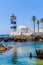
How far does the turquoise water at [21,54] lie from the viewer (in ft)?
24.3

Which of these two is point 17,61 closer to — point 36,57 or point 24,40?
point 36,57

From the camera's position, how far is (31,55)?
7.87 m

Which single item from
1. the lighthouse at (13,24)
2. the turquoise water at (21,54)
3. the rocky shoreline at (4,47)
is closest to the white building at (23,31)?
the lighthouse at (13,24)

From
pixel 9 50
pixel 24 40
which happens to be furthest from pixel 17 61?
pixel 24 40

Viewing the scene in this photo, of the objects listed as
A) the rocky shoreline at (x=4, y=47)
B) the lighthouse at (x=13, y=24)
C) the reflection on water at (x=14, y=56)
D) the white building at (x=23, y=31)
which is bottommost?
the reflection on water at (x=14, y=56)

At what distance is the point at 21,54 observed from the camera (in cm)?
809

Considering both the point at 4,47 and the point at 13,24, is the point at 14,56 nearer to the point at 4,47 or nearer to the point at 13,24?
the point at 4,47

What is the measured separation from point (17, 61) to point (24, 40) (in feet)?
5.03

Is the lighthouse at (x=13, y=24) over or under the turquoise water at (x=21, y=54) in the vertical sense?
over

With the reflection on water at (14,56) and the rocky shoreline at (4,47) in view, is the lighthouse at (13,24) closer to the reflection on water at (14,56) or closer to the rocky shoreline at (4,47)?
the rocky shoreline at (4,47)

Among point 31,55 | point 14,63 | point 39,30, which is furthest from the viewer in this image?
point 39,30

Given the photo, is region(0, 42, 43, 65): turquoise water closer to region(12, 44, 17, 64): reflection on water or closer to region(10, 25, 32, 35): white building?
region(12, 44, 17, 64): reflection on water

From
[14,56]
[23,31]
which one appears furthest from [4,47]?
[23,31]

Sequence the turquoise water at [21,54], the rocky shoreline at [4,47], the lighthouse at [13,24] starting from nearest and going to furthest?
1. the turquoise water at [21,54]
2. the lighthouse at [13,24]
3. the rocky shoreline at [4,47]
